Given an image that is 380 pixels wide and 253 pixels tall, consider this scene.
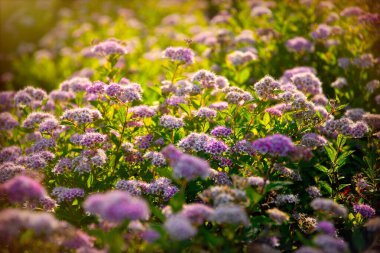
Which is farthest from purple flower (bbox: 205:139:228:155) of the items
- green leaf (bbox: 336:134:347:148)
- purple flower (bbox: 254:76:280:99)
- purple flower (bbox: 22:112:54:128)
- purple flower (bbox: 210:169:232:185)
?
purple flower (bbox: 22:112:54:128)

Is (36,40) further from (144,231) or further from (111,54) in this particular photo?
Result: (144,231)

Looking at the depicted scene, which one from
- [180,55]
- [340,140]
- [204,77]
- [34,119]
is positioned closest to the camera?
[340,140]

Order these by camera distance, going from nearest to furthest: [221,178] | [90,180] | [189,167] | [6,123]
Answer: [189,167] < [221,178] < [90,180] < [6,123]

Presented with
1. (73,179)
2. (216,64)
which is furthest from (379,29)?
(73,179)

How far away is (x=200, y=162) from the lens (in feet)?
9.50

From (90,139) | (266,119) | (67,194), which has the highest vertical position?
(266,119)

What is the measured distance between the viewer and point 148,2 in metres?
14.6

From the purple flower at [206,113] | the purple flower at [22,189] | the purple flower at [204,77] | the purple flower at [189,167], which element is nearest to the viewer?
the purple flower at [22,189]

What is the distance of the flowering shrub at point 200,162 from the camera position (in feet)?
9.43

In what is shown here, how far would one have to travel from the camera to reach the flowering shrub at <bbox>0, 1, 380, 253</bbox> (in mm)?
2875

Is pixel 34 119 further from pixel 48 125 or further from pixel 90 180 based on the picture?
pixel 90 180

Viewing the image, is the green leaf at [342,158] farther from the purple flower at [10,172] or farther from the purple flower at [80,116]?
the purple flower at [10,172]

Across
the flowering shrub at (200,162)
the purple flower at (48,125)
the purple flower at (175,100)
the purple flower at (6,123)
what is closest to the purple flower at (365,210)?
the flowering shrub at (200,162)

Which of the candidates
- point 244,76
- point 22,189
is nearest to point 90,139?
point 22,189
